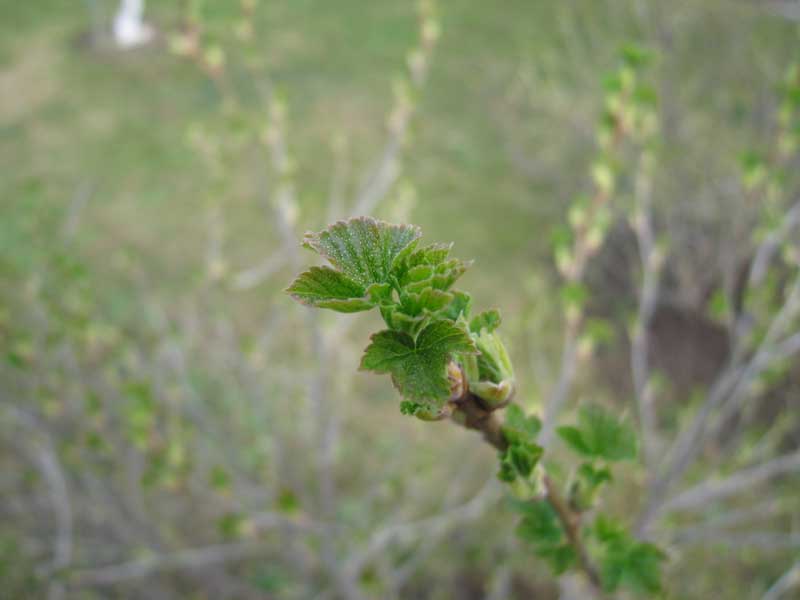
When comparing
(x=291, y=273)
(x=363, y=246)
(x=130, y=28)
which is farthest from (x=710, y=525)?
(x=130, y=28)

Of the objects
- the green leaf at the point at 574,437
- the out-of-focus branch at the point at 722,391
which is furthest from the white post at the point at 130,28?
the green leaf at the point at 574,437

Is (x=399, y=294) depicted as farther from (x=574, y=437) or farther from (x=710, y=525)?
(x=710, y=525)

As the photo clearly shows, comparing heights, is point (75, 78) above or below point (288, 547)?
above

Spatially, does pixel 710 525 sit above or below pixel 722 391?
below

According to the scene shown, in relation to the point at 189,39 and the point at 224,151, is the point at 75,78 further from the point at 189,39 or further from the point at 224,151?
the point at 189,39

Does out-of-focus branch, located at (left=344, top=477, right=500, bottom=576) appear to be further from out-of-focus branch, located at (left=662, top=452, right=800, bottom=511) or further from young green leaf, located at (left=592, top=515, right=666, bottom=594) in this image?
young green leaf, located at (left=592, top=515, right=666, bottom=594)

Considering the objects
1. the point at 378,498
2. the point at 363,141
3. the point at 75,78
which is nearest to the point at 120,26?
the point at 75,78

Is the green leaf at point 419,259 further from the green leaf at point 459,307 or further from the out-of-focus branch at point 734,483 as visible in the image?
the out-of-focus branch at point 734,483
